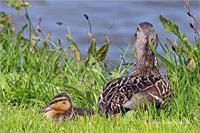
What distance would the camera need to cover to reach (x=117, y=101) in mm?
5949

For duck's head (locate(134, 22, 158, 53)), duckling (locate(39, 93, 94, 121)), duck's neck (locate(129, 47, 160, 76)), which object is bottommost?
duckling (locate(39, 93, 94, 121))

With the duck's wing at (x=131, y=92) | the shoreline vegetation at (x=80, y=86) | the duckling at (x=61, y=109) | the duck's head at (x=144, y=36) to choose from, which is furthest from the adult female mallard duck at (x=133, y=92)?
the duck's head at (x=144, y=36)

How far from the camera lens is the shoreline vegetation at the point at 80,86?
548 centimetres

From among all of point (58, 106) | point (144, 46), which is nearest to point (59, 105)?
point (58, 106)

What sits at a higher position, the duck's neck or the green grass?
the duck's neck

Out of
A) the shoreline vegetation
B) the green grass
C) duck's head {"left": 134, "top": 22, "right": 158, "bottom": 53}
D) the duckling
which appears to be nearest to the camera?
the green grass

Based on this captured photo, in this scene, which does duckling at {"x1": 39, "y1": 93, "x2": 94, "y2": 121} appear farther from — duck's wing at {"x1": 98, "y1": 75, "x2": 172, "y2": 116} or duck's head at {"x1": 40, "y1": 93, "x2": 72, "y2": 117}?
duck's wing at {"x1": 98, "y1": 75, "x2": 172, "y2": 116}

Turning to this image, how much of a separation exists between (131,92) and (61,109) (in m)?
1.05

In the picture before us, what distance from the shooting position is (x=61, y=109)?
637cm

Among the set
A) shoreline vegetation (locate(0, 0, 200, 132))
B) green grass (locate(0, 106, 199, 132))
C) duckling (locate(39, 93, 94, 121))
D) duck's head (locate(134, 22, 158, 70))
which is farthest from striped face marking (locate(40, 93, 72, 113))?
duck's head (locate(134, 22, 158, 70))

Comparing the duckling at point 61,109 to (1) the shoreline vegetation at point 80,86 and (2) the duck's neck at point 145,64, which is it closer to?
(1) the shoreline vegetation at point 80,86

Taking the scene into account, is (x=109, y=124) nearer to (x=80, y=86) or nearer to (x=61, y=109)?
(x=61, y=109)

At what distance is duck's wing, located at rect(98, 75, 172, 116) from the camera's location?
5.89 metres

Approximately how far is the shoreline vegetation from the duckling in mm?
170
